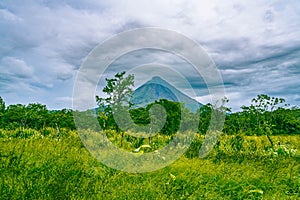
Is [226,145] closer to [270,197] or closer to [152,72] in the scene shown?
[152,72]

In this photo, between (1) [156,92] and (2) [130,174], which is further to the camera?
(1) [156,92]

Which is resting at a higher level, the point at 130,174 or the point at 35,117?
the point at 35,117

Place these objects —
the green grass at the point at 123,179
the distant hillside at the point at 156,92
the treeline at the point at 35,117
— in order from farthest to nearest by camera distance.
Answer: the treeline at the point at 35,117, the distant hillside at the point at 156,92, the green grass at the point at 123,179

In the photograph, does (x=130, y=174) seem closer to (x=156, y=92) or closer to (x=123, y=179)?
(x=123, y=179)

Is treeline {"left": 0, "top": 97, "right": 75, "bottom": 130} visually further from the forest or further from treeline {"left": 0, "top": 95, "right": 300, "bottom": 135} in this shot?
the forest

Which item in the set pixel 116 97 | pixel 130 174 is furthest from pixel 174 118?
pixel 130 174

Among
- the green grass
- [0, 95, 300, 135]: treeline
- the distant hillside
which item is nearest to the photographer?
the green grass

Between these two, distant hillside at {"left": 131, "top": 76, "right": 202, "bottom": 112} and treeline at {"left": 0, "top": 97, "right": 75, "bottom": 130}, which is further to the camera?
treeline at {"left": 0, "top": 97, "right": 75, "bottom": 130}

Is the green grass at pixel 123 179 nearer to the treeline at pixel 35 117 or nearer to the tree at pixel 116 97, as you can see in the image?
the tree at pixel 116 97

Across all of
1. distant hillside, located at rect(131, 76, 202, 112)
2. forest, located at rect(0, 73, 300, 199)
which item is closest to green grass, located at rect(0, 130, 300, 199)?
forest, located at rect(0, 73, 300, 199)

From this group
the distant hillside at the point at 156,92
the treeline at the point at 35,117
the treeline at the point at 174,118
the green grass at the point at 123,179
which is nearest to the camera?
the green grass at the point at 123,179

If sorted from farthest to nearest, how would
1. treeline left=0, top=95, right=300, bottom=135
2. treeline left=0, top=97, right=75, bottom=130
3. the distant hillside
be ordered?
1. treeline left=0, top=97, right=75, bottom=130
2. treeline left=0, top=95, right=300, bottom=135
3. the distant hillside

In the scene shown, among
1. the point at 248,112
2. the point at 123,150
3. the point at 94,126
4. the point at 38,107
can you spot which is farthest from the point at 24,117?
the point at 248,112

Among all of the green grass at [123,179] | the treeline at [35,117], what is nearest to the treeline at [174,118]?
the treeline at [35,117]
